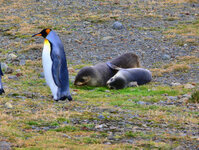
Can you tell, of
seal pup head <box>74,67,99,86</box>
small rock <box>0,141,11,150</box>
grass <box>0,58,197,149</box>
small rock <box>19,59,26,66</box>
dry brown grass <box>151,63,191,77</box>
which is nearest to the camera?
small rock <box>0,141,11,150</box>

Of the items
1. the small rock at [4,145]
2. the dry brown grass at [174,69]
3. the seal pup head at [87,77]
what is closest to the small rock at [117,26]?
the dry brown grass at [174,69]

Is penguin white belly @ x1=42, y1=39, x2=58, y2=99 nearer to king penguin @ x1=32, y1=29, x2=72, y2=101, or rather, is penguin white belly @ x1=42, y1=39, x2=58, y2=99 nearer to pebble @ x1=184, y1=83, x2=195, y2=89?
king penguin @ x1=32, y1=29, x2=72, y2=101

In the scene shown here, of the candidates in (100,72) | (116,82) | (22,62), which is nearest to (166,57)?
(100,72)

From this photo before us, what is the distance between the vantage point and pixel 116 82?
35.4 ft

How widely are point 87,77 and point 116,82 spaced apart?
2.67 feet

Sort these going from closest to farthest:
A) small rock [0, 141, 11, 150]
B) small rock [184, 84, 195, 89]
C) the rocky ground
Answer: small rock [0, 141, 11, 150]
the rocky ground
small rock [184, 84, 195, 89]

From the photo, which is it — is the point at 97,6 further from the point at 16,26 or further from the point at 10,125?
the point at 10,125

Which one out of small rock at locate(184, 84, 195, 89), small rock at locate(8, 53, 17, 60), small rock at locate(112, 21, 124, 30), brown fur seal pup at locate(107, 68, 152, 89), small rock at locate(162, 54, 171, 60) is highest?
small rock at locate(112, 21, 124, 30)

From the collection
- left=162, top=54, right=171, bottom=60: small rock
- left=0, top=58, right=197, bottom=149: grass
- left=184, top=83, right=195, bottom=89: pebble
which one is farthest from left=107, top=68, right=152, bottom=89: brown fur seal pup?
left=162, top=54, right=171, bottom=60: small rock

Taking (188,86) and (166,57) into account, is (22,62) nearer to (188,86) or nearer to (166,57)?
(166,57)

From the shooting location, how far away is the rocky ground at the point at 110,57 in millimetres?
5844

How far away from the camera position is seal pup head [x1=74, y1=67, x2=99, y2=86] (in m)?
10.8

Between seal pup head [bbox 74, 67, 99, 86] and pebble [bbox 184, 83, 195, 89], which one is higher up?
seal pup head [bbox 74, 67, 99, 86]

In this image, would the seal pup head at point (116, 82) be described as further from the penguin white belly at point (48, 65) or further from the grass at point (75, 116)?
the penguin white belly at point (48, 65)
